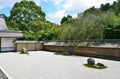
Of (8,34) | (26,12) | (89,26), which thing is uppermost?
(26,12)

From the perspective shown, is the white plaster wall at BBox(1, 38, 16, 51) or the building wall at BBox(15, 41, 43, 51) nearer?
the white plaster wall at BBox(1, 38, 16, 51)

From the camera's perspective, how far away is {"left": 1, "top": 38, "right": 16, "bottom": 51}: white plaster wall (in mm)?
25173

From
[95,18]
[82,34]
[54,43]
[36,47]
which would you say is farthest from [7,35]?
[95,18]

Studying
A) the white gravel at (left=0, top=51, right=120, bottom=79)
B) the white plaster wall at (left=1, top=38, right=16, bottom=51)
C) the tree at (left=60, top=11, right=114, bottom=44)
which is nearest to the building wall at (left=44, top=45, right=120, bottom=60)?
the tree at (left=60, top=11, right=114, bottom=44)

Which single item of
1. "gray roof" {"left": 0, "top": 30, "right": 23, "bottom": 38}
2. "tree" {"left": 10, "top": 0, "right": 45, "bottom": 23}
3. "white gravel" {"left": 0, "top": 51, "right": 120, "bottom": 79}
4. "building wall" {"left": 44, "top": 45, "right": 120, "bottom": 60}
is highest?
"tree" {"left": 10, "top": 0, "right": 45, "bottom": 23}

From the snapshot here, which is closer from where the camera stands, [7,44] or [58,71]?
[58,71]

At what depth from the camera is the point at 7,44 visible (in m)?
25.5

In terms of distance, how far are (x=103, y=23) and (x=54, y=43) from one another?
8338 millimetres

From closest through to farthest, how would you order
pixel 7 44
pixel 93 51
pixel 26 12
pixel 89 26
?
pixel 93 51 → pixel 89 26 → pixel 7 44 → pixel 26 12

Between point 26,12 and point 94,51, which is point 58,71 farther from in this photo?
point 26,12

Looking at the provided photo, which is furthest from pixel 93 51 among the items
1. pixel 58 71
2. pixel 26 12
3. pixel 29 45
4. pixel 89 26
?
pixel 26 12

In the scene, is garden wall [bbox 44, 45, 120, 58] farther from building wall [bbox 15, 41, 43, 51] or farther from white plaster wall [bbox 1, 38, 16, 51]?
white plaster wall [bbox 1, 38, 16, 51]

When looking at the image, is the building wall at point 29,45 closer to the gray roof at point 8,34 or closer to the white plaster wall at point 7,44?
the white plaster wall at point 7,44

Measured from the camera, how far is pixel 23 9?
39906 millimetres
